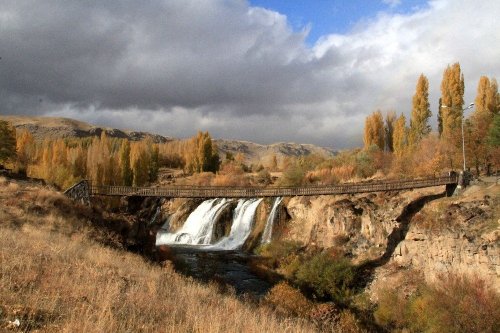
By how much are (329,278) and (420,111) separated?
4371 centimetres

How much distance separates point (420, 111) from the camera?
64438 millimetres

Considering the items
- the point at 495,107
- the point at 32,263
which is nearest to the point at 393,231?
the point at 32,263

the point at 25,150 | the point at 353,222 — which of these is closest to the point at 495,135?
the point at 353,222

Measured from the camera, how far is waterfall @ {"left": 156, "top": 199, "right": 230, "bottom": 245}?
4891cm

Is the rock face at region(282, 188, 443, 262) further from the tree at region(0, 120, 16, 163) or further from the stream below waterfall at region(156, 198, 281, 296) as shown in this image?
the tree at region(0, 120, 16, 163)

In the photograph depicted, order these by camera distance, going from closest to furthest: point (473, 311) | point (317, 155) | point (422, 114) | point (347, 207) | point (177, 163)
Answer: point (473, 311) → point (347, 207) → point (422, 114) → point (317, 155) → point (177, 163)

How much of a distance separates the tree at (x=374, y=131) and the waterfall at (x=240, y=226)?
116 ft

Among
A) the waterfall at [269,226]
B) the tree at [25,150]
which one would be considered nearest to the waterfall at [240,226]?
the waterfall at [269,226]

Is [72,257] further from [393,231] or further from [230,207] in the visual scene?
[230,207]

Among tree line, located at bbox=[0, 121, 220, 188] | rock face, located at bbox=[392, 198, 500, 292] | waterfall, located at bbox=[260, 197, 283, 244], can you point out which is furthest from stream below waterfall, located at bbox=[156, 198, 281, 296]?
tree line, located at bbox=[0, 121, 220, 188]

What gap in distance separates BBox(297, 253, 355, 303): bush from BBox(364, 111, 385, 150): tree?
160ft

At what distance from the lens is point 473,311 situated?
2150 cm

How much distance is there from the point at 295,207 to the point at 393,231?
14.5 metres

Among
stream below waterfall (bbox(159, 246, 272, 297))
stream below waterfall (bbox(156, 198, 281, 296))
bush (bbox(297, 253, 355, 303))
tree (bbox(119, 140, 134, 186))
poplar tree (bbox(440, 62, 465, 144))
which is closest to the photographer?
stream below waterfall (bbox(159, 246, 272, 297))
